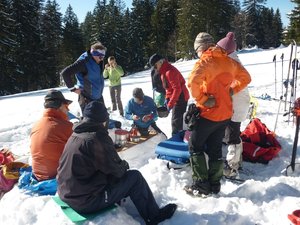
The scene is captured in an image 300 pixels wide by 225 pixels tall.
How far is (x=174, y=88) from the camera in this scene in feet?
19.9

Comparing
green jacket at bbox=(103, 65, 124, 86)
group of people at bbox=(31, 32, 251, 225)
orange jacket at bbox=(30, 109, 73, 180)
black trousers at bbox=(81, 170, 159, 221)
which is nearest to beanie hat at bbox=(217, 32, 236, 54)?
group of people at bbox=(31, 32, 251, 225)

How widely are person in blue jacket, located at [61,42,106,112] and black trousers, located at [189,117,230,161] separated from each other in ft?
7.47

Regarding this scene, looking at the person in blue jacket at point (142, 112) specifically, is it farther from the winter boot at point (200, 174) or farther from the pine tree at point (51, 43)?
the pine tree at point (51, 43)

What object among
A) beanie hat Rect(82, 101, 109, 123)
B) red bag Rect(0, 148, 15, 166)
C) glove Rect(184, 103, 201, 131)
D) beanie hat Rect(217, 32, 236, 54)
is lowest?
red bag Rect(0, 148, 15, 166)

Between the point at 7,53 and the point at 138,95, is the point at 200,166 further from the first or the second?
the point at 7,53

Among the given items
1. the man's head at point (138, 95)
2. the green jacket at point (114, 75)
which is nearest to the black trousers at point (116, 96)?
the green jacket at point (114, 75)

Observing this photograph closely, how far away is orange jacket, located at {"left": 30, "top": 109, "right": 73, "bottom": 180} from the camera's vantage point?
464cm

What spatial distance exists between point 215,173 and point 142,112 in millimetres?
3120

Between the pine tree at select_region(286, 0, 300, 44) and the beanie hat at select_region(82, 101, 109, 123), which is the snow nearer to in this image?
the beanie hat at select_region(82, 101, 109, 123)

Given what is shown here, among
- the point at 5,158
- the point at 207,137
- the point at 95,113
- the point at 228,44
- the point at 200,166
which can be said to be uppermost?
the point at 228,44

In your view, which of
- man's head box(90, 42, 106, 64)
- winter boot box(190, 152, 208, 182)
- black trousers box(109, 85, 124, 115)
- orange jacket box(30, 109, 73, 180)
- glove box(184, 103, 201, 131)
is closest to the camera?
glove box(184, 103, 201, 131)

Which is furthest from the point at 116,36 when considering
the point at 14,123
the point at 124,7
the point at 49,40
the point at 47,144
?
the point at 47,144

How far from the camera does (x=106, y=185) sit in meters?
3.62

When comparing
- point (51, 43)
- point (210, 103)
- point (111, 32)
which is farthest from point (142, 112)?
point (111, 32)
